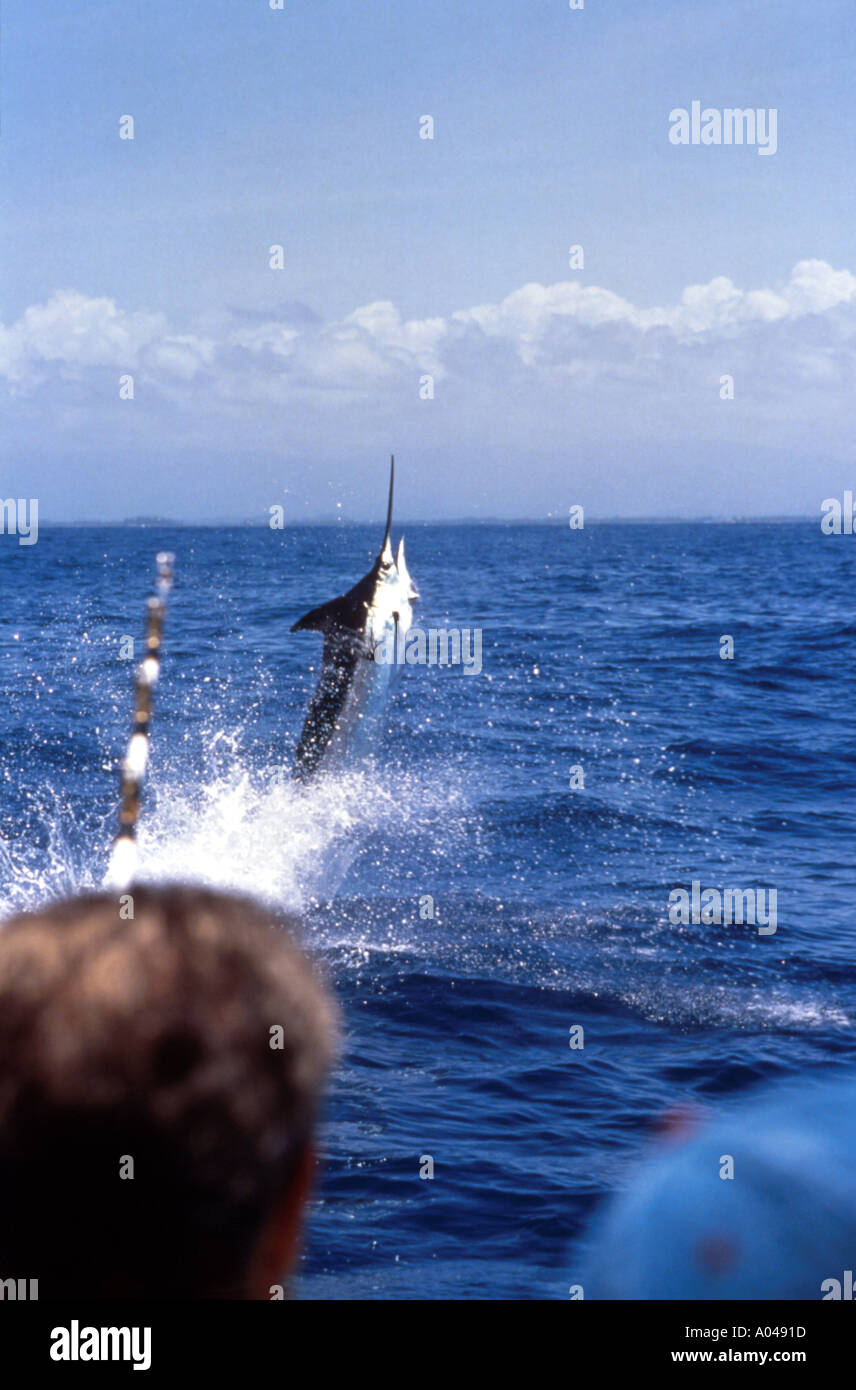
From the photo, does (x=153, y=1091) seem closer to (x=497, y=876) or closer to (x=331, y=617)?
(x=331, y=617)

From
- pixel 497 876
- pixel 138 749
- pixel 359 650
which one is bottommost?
pixel 497 876

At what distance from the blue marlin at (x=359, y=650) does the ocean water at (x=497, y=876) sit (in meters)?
1.83

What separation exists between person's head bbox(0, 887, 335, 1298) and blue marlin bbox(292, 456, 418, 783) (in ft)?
27.0

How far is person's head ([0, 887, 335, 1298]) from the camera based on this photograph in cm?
102

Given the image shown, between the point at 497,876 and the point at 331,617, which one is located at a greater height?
the point at 331,617

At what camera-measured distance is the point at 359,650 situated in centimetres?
968

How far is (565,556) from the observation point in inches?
3118

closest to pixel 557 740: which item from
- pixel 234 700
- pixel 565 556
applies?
pixel 234 700

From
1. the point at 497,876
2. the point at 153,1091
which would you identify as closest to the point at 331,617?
the point at 497,876

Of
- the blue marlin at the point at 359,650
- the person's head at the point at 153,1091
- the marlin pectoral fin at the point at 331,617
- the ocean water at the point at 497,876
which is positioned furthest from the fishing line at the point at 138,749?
the marlin pectoral fin at the point at 331,617

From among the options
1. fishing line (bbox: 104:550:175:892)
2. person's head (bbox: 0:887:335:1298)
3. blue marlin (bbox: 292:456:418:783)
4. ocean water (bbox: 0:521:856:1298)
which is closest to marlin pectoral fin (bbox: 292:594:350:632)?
blue marlin (bbox: 292:456:418:783)

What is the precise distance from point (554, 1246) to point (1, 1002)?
19.0 feet

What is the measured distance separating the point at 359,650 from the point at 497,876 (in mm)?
3591

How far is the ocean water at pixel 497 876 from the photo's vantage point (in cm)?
689
